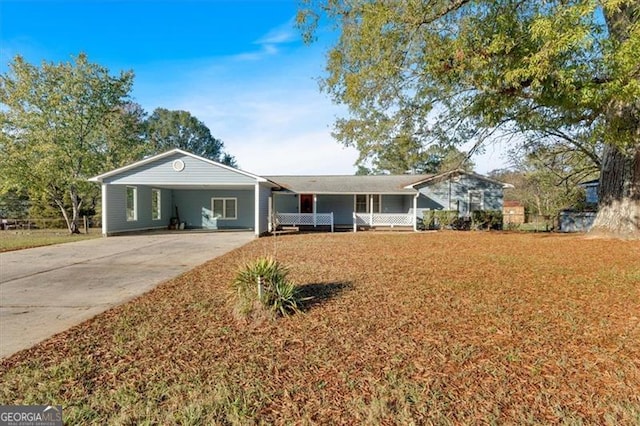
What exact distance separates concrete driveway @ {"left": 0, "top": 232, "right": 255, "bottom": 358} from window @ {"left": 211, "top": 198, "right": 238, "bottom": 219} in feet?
31.4

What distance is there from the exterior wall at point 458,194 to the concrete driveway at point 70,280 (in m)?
14.1

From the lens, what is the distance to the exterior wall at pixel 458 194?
21359 millimetres

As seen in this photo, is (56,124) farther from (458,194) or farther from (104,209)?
(458,194)

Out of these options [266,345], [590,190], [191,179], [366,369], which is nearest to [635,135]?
[366,369]

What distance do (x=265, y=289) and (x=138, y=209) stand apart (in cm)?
1736

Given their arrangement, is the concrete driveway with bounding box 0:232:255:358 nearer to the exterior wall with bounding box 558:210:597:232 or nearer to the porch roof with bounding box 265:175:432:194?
the porch roof with bounding box 265:175:432:194

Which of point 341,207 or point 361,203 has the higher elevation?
point 361,203

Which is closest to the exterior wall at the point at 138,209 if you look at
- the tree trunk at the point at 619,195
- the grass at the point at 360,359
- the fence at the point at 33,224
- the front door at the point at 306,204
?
the fence at the point at 33,224

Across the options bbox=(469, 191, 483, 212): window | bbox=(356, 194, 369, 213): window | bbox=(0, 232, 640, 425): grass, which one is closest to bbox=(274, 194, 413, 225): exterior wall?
bbox=(356, 194, 369, 213): window

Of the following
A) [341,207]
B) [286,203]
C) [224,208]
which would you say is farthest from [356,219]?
[224,208]

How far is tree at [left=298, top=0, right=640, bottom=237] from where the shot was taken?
237 inches

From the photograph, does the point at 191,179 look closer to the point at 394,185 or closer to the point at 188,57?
the point at 188,57

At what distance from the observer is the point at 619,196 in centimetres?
1220

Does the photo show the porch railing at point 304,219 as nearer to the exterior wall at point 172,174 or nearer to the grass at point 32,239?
the exterior wall at point 172,174
